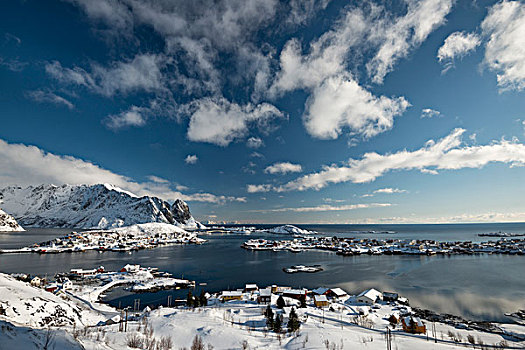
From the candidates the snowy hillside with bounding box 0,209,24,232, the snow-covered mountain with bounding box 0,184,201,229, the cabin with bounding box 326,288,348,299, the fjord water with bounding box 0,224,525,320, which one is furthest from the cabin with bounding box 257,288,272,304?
the snowy hillside with bounding box 0,209,24,232

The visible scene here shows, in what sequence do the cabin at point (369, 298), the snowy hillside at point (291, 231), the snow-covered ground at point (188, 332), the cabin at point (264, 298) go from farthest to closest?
the snowy hillside at point (291, 231) → the cabin at point (369, 298) → the cabin at point (264, 298) → the snow-covered ground at point (188, 332)

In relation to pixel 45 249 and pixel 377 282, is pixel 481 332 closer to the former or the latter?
pixel 377 282

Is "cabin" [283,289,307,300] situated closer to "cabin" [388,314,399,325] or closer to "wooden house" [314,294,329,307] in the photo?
"wooden house" [314,294,329,307]

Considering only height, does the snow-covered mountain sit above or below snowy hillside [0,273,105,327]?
above

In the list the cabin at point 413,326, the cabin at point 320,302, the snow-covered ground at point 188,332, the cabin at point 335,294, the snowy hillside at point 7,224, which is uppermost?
the snowy hillside at point 7,224

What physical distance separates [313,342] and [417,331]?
9151 millimetres

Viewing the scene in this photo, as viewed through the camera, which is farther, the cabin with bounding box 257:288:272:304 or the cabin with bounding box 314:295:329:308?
the cabin with bounding box 257:288:272:304

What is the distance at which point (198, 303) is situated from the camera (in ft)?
69.9

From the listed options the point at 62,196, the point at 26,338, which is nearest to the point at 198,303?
the point at 26,338

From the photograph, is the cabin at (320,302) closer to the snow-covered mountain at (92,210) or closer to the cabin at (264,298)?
the cabin at (264,298)

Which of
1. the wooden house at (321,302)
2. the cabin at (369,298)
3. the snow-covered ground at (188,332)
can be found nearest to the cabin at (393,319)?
the snow-covered ground at (188,332)

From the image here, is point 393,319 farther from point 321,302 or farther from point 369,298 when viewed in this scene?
point 321,302

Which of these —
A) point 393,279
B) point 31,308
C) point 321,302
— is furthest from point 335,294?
point 31,308

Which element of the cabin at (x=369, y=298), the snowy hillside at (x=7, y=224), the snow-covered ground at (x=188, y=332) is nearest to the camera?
the snow-covered ground at (x=188, y=332)
